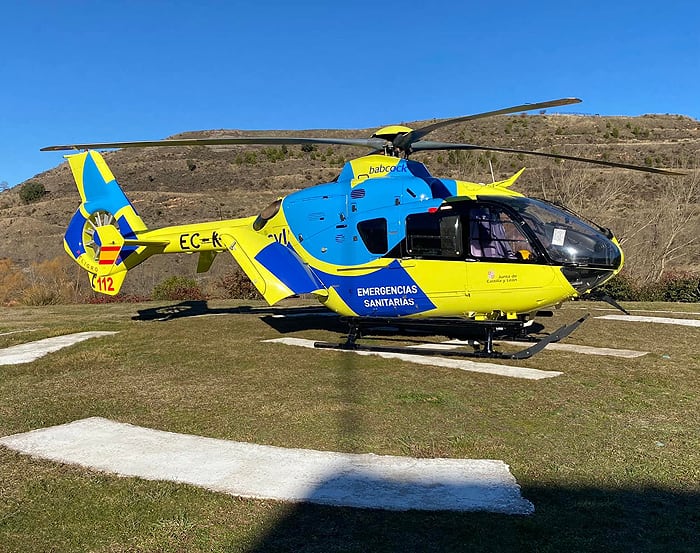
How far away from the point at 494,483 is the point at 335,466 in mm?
1324

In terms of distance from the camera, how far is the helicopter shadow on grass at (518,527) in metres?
3.44

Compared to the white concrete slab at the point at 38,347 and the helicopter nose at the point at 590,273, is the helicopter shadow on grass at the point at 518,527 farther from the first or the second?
the white concrete slab at the point at 38,347

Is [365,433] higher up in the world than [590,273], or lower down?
lower down

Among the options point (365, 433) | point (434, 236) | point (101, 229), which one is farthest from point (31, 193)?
point (365, 433)

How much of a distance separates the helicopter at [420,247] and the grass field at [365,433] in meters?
1.11

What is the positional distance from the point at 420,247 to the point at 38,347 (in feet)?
25.2

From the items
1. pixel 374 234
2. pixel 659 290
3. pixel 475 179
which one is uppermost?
pixel 475 179

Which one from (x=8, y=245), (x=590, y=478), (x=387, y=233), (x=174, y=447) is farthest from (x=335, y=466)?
(x=8, y=245)

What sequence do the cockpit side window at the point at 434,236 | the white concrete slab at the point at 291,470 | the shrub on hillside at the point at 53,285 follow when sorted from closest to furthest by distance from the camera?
the white concrete slab at the point at 291,470
the cockpit side window at the point at 434,236
the shrub on hillside at the point at 53,285

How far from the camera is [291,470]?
4.68 m

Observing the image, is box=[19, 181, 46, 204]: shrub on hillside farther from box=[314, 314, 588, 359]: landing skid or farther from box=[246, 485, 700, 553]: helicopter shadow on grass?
box=[246, 485, 700, 553]: helicopter shadow on grass

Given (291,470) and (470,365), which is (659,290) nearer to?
(470,365)

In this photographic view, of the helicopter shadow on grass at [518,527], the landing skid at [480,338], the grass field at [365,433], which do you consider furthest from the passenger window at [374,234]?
the helicopter shadow on grass at [518,527]

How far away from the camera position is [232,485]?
437 centimetres
